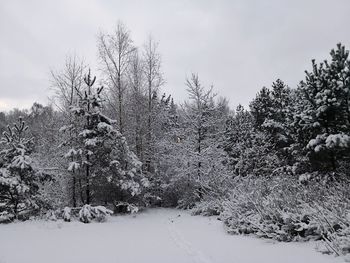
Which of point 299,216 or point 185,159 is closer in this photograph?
point 299,216

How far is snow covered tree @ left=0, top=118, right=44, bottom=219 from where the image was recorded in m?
13.3

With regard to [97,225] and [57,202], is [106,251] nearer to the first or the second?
[97,225]

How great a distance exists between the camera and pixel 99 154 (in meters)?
16.8

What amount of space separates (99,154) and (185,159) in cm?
616

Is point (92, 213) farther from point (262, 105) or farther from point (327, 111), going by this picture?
point (262, 105)

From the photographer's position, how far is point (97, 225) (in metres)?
13.3

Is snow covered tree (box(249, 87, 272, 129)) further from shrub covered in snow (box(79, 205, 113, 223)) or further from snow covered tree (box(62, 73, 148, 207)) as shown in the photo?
shrub covered in snow (box(79, 205, 113, 223))

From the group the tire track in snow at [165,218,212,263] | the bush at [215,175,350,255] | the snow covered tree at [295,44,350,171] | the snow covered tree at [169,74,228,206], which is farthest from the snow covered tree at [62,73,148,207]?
the snow covered tree at [295,44,350,171]

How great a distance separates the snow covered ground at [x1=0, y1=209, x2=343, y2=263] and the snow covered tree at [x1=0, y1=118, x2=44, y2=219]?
1.92 metres

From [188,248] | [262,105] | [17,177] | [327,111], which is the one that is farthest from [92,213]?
[262,105]

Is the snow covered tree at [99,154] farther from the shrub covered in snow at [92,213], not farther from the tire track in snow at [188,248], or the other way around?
the tire track in snow at [188,248]

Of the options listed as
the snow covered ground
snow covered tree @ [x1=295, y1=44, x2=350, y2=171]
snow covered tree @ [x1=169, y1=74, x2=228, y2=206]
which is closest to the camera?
the snow covered ground

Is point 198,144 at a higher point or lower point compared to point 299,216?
higher

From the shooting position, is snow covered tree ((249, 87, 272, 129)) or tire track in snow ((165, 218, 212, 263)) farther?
snow covered tree ((249, 87, 272, 129))
